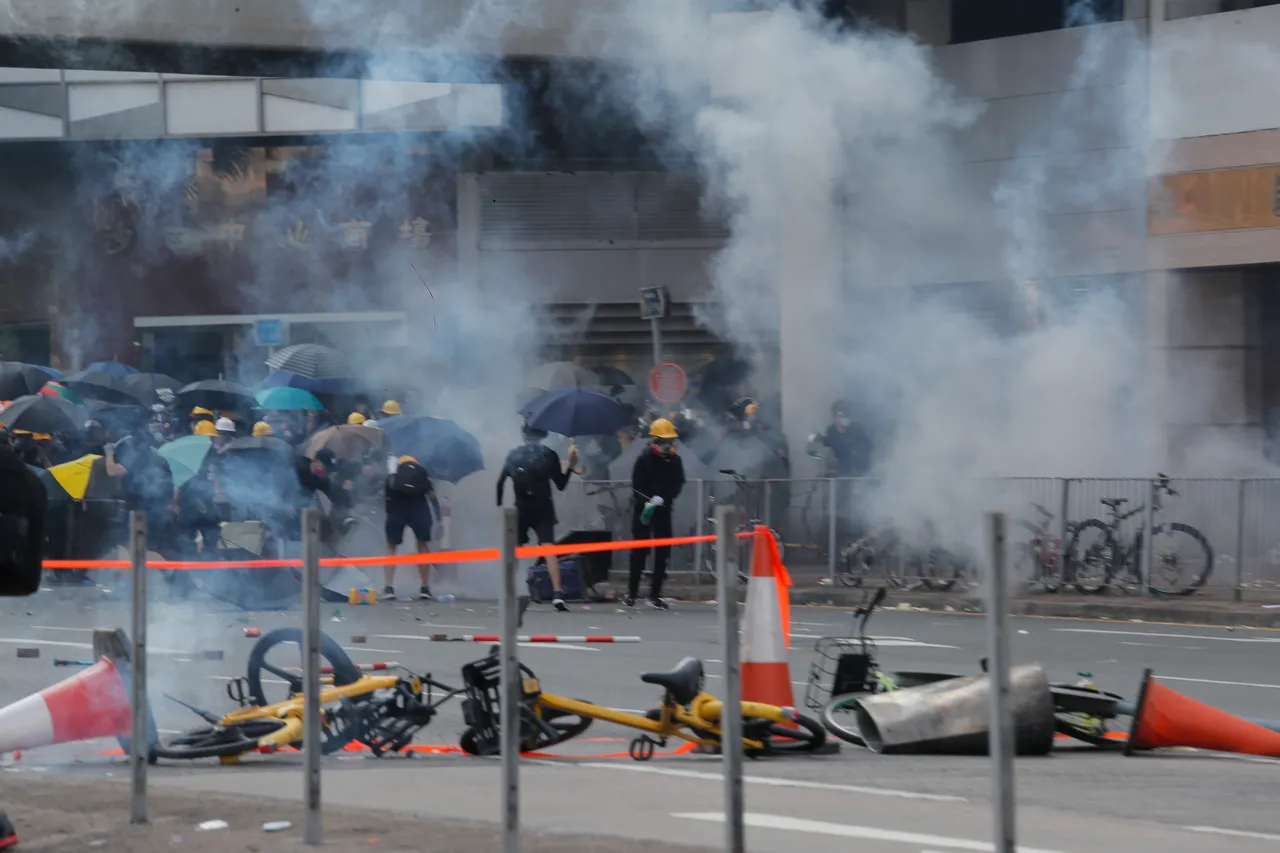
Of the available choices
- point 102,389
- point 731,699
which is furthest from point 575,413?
point 731,699

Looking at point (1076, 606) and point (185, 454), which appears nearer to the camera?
point (1076, 606)

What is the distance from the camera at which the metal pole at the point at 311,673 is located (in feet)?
24.0

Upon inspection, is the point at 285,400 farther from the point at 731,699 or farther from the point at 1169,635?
the point at 731,699

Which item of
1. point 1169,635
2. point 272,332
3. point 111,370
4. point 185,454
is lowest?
point 1169,635

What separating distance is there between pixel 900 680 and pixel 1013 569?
10494 millimetres

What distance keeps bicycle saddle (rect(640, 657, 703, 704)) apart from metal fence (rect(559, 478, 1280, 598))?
11069 millimetres

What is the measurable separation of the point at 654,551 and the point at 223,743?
11059 mm

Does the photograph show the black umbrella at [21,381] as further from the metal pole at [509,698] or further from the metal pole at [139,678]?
the metal pole at [509,698]

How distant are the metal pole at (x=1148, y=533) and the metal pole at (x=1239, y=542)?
0.82 metres

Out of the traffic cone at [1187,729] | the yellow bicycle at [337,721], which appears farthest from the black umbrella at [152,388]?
the traffic cone at [1187,729]

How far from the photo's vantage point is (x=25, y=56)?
77.8 ft

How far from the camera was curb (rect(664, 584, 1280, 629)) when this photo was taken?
1858 centimetres

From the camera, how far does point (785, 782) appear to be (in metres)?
9.10

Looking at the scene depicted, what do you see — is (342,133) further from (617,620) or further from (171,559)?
(617,620)
